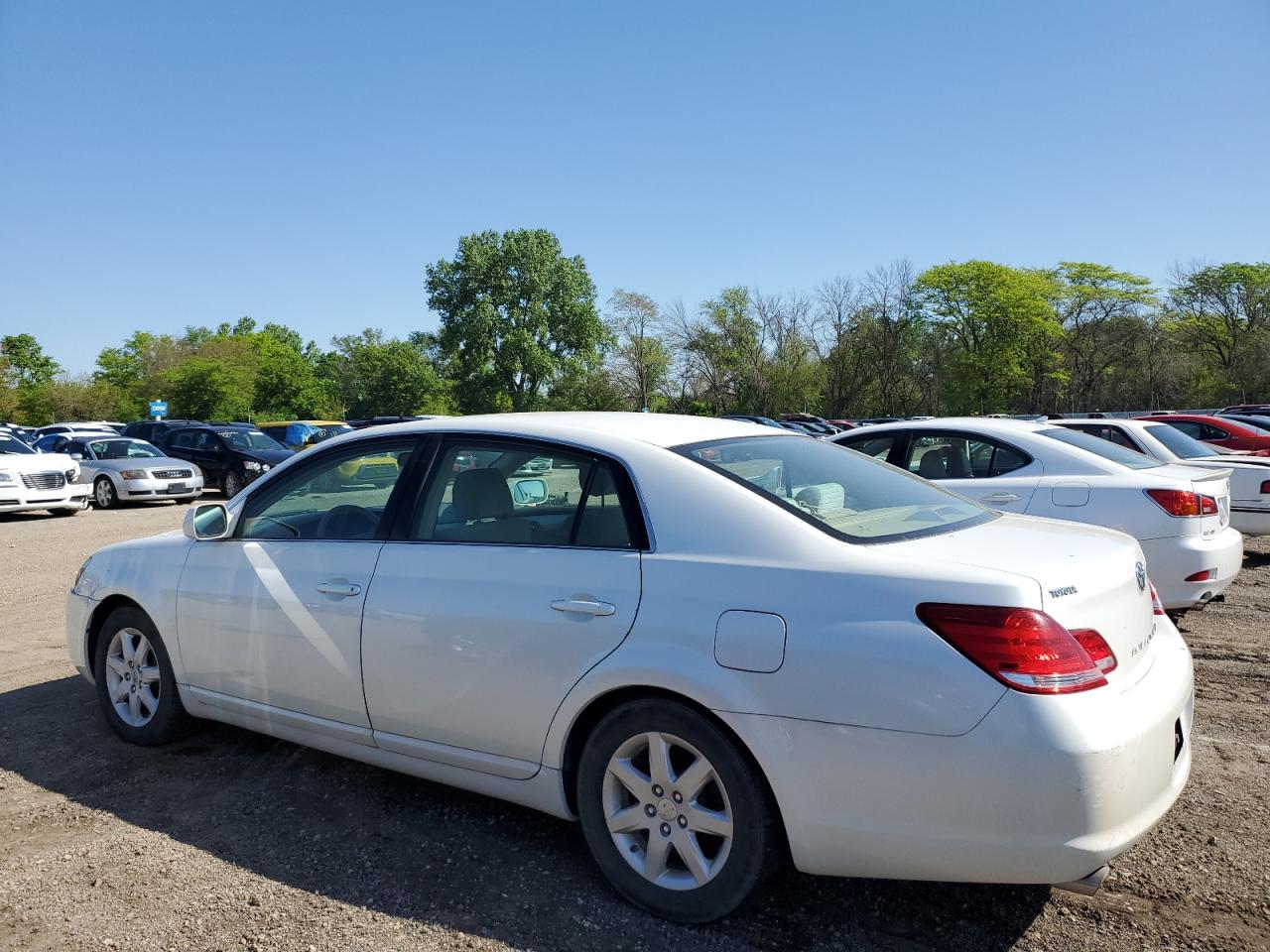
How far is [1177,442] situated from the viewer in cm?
963

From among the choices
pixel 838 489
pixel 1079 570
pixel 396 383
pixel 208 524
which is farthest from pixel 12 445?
pixel 396 383

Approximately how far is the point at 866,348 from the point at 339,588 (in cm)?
6365

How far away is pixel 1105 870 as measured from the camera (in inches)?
95.7

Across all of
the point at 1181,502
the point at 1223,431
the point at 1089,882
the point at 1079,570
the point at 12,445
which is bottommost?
the point at 1089,882

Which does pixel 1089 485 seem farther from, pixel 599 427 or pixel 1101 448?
pixel 599 427

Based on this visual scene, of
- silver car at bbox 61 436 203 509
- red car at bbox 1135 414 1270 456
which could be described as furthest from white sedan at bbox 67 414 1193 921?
silver car at bbox 61 436 203 509

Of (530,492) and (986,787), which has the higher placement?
(530,492)

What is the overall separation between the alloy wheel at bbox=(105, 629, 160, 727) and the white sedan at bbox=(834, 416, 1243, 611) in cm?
535

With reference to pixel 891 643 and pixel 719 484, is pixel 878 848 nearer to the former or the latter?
pixel 891 643


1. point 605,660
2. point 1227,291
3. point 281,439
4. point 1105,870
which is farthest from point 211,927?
point 1227,291

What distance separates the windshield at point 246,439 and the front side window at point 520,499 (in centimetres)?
2083

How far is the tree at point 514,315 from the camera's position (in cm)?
7069

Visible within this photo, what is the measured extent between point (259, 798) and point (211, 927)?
102 cm

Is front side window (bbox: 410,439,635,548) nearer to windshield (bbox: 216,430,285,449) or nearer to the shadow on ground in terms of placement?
the shadow on ground
